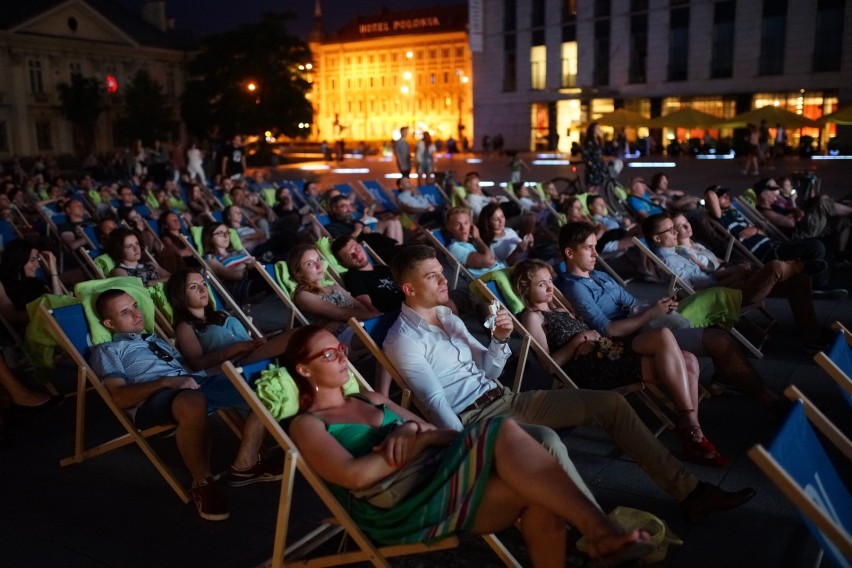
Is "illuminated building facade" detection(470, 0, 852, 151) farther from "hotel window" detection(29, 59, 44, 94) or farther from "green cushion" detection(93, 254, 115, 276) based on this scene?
"green cushion" detection(93, 254, 115, 276)

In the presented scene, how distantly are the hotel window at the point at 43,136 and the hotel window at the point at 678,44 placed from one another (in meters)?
38.0

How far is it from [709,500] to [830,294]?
464 centimetres

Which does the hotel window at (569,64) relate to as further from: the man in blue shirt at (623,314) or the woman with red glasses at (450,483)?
the woman with red glasses at (450,483)

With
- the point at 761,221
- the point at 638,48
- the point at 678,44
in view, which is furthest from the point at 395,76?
the point at 761,221

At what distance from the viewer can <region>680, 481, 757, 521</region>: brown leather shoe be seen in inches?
128

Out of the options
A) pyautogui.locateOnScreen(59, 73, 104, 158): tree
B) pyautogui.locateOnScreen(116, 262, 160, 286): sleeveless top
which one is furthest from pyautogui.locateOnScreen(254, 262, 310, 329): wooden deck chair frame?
pyautogui.locateOnScreen(59, 73, 104, 158): tree

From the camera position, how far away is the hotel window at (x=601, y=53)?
42781 mm

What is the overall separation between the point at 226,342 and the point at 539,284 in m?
1.87

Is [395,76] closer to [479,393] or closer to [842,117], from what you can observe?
[842,117]

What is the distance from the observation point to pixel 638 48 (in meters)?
41.8

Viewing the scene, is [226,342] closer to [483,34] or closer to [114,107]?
[483,34]

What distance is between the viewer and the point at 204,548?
3.38 metres

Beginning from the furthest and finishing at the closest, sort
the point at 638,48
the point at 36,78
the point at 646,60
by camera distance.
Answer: the point at 36,78, the point at 638,48, the point at 646,60

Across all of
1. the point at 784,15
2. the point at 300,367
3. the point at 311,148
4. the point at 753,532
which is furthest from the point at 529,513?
the point at 311,148
